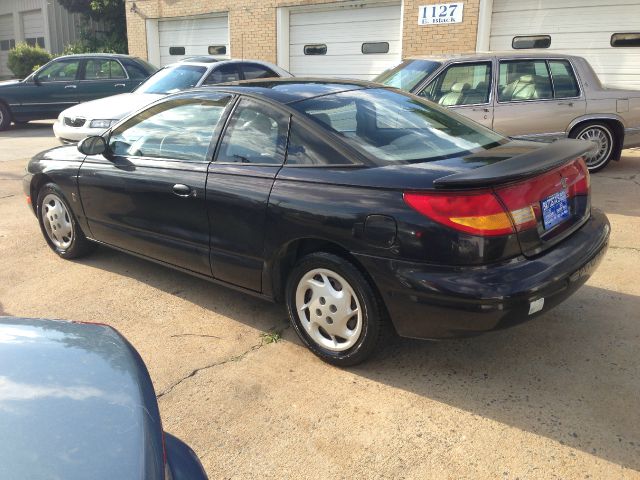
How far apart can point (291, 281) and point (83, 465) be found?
78.0 inches

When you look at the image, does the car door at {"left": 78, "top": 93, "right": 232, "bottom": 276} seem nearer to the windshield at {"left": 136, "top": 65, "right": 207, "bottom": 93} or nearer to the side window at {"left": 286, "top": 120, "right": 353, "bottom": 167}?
the side window at {"left": 286, "top": 120, "right": 353, "bottom": 167}

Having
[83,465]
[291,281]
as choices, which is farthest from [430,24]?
[83,465]

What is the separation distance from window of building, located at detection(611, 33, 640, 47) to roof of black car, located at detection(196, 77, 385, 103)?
7.85 meters

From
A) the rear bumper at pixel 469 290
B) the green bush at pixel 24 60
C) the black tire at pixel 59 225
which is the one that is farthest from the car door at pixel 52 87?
the rear bumper at pixel 469 290

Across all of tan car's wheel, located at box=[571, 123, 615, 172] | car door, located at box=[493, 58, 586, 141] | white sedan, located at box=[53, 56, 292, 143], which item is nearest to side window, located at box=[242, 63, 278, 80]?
white sedan, located at box=[53, 56, 292, 143]

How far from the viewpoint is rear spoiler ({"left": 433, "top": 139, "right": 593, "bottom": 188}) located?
2.62 m

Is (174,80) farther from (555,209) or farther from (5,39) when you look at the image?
(5,39)

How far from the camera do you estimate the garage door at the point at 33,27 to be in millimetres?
25656

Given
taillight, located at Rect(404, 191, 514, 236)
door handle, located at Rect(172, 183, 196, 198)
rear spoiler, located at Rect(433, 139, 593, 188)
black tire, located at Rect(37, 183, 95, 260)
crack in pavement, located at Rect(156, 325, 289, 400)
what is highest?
rear spoiler, located at Rect(433, 139, 593, 188)

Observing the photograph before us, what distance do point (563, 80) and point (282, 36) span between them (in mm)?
8065

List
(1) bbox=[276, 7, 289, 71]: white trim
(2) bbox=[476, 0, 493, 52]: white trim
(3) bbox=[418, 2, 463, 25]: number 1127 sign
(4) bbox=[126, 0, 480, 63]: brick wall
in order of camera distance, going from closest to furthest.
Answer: (2) bbox=[476, 0, 493, 52]: white trim, (3) bbox=[418, 2, 463, 25]: number 1127 sign, (4) bbox=[126, 0, 480, 63]: brick wall, (1) bbox=[276, 7, 289, 71]: white trim

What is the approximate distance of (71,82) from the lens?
42.2ft

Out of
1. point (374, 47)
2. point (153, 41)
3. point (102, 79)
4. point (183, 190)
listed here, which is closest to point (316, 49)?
point (374, 47)

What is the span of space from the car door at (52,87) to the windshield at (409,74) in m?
8.40
